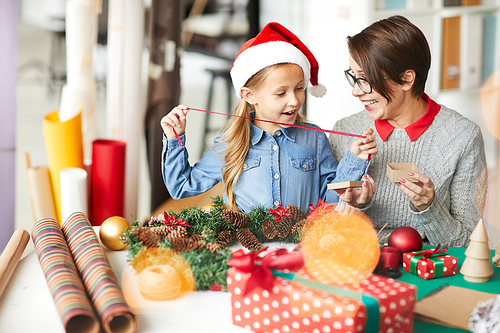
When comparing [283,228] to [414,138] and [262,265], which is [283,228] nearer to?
[262,265]

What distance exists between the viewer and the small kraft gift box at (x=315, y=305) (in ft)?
1.92

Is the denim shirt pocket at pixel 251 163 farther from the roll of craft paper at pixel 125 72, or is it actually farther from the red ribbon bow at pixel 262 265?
the roll of craft paper at pixel 125 72

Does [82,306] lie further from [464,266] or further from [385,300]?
[464,266]

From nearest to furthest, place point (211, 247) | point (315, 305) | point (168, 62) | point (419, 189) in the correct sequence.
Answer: point (315, 305), point (211, 247), point (419, 189), point (168, 62)

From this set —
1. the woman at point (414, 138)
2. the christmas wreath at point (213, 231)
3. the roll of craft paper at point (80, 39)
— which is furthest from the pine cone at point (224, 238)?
the roll of craft paper at point (80, 39)

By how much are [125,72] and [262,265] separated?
74.0 inches

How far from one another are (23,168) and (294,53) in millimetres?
1514

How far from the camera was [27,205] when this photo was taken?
2.75 meters

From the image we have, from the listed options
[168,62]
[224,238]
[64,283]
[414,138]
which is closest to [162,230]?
[224,238]

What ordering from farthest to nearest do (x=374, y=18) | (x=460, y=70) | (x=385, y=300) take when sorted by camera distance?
(x=374, y=18) < (x=460, y=70) < (x=385, y=300)

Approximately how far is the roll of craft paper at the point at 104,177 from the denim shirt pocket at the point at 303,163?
3.21 feet

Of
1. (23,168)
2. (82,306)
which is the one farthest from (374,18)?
(82,306)

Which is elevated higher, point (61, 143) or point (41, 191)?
point (61, 143)

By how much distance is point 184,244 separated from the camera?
2.72 feet
